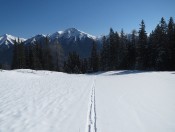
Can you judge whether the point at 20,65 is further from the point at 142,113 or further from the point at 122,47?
the point at 142,113

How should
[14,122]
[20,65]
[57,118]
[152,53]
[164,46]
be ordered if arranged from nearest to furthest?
[14,122]
[57,118]
[164,46]
[152,53]
[20,65]

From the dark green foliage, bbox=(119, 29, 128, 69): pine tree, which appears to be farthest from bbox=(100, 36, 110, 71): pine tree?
the dark green foliage

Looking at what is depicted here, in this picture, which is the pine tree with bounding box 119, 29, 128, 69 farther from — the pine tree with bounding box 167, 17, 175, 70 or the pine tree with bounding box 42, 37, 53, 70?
the pine tree with bounding box 42, 37, 53, 70

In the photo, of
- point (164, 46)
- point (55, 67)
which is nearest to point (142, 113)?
point (164, 46)

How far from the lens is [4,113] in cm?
852

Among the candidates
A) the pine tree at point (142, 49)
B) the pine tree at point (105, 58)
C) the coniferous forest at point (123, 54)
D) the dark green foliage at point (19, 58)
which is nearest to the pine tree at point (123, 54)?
the coniferous forest at point (123, 54)

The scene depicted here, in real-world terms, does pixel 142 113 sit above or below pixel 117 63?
below

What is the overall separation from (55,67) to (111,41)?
974 inches

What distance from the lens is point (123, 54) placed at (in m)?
68.4

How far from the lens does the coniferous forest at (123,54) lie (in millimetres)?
46763

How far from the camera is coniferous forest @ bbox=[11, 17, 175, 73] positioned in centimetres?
4676

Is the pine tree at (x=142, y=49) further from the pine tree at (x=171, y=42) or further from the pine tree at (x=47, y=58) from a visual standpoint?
the pine tree at (x=47, y=58)

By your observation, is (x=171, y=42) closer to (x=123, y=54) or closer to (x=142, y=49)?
(x=142, y=49)

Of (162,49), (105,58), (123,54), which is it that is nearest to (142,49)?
(162,49)
